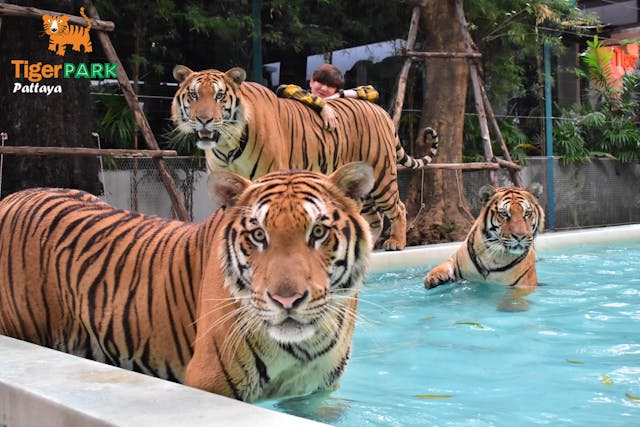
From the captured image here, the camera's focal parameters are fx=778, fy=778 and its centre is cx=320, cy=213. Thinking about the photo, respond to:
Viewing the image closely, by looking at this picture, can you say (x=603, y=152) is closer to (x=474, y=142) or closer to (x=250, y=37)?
(x=474, y=142)

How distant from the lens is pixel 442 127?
934cm

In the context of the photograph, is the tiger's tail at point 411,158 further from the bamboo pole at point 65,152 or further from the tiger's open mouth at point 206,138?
the tiger's open mouth at point 206,138

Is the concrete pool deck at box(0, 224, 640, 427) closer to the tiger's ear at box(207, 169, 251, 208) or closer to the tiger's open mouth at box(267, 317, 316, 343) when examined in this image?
the tiger's open mouth at box(267, 317, 316, 343)

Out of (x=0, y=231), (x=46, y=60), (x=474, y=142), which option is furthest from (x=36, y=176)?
(x=474, y=142)

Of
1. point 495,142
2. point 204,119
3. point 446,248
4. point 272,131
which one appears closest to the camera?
point 204,119

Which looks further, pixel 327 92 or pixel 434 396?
pixel 327 92

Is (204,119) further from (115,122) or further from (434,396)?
(115,122)

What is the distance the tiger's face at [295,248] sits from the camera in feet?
6.11

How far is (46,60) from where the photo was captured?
265 inches

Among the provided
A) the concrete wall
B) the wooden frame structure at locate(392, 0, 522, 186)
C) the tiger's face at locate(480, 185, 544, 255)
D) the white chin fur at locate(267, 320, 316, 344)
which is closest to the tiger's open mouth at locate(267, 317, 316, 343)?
the white chin fur at locate(267, 320, 316, 344)

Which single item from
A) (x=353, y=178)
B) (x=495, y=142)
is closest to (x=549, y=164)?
(x=495, y=142)

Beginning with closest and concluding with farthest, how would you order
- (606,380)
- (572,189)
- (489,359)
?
(606,380) → (489,359) → (572,189)

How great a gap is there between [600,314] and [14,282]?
11.1 feet

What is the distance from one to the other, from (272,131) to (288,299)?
3.58m
